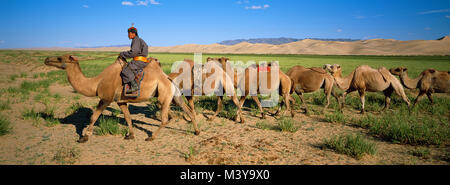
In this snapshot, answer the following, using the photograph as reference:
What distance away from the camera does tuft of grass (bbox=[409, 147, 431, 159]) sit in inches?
194

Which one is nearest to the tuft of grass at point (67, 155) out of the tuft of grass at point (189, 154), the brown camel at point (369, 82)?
the tuft of grass at point (189, 154)

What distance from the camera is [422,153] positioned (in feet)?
16.3

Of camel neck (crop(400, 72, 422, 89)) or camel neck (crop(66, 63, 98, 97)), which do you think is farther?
camel neck (crop(400, 72, 422, 89))

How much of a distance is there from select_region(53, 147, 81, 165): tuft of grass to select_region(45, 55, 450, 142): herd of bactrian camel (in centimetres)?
58

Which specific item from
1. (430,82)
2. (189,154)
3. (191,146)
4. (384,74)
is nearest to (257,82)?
(191,146)

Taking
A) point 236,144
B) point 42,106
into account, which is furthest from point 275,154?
point 42,106

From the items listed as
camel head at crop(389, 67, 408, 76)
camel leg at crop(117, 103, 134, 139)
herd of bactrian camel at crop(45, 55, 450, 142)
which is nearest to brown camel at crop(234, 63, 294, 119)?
herd of bactrian camel at crop(45, 55, 450, 142)

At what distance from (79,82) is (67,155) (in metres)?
1.71

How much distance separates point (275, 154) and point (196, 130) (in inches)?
94.5

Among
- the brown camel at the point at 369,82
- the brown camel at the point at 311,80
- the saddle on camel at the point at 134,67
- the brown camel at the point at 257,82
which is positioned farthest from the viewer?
the brown camel at the point at 369,82

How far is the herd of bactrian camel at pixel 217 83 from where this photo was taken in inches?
213

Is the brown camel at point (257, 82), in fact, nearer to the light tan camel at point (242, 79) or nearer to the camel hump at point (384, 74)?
the light tan camel at point (242, 79)

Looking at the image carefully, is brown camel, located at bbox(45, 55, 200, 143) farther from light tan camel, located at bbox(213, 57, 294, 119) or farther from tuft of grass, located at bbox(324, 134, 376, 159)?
tuft of grass, located at bbox(324, 134, 376, 159)
